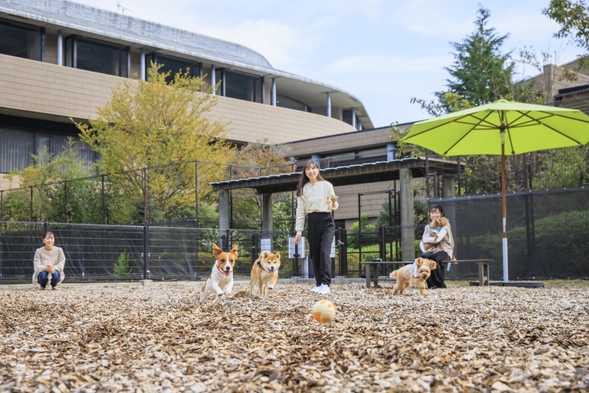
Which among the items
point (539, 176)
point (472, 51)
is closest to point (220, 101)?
point (472, 51)

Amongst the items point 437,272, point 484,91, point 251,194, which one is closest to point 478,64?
point 484,91

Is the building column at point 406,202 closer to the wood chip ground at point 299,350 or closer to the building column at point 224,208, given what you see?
the building column at point 224,208

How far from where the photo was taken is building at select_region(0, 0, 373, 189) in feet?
98.8

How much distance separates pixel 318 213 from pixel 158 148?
1490cm

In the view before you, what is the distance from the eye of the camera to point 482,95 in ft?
96.9

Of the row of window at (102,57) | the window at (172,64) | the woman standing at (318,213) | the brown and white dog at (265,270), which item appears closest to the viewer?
the brown and white dog at (265,270)

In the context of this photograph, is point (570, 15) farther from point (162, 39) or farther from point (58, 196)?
point (162, 39)

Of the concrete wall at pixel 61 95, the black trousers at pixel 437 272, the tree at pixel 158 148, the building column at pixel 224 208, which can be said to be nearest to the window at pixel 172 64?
the concrete wall at pixel 61 95

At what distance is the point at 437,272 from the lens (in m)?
11.8

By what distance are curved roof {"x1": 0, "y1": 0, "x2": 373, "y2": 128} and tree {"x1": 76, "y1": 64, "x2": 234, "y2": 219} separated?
27.5 ft

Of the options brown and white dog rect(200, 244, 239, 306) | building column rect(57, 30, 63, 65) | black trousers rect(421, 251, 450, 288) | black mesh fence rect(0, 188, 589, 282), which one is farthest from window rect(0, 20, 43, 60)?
brown and white dog rect(200, 244, 239, 306)

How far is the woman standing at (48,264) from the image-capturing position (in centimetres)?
1323

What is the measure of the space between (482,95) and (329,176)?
1425 cm

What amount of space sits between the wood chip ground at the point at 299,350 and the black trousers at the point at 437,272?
4.16m
